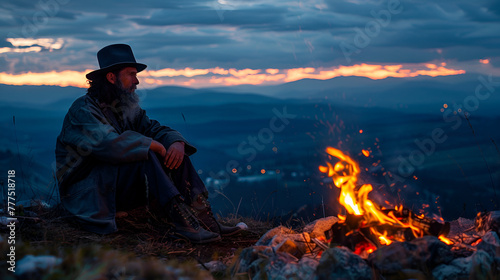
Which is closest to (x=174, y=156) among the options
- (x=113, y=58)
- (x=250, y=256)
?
(x=113, y=58)

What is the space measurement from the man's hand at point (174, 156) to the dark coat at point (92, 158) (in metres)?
0.33

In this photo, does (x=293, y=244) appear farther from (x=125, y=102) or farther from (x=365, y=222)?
(x=125, y=102)

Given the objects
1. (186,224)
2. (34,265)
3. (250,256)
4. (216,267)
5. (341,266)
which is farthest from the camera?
(186,224)

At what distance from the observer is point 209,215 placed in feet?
21.8

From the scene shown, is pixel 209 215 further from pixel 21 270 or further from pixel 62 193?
pixel 21 270

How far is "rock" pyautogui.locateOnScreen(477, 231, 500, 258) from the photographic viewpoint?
14.4ft

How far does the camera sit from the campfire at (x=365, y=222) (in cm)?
474

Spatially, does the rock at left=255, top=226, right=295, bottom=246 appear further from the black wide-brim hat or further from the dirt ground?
the black wide-brim hat

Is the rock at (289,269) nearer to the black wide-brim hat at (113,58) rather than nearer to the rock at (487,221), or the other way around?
the rock at (487,221)

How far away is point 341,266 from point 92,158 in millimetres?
3476

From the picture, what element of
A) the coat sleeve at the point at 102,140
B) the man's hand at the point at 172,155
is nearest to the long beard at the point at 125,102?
the coat sleeve at the point at 102,140

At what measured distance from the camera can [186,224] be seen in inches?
247

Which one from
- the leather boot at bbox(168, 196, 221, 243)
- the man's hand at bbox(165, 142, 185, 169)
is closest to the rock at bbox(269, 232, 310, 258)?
the leather boot at bbox(168, 196, 221, 243)

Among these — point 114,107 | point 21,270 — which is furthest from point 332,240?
point 114,107
